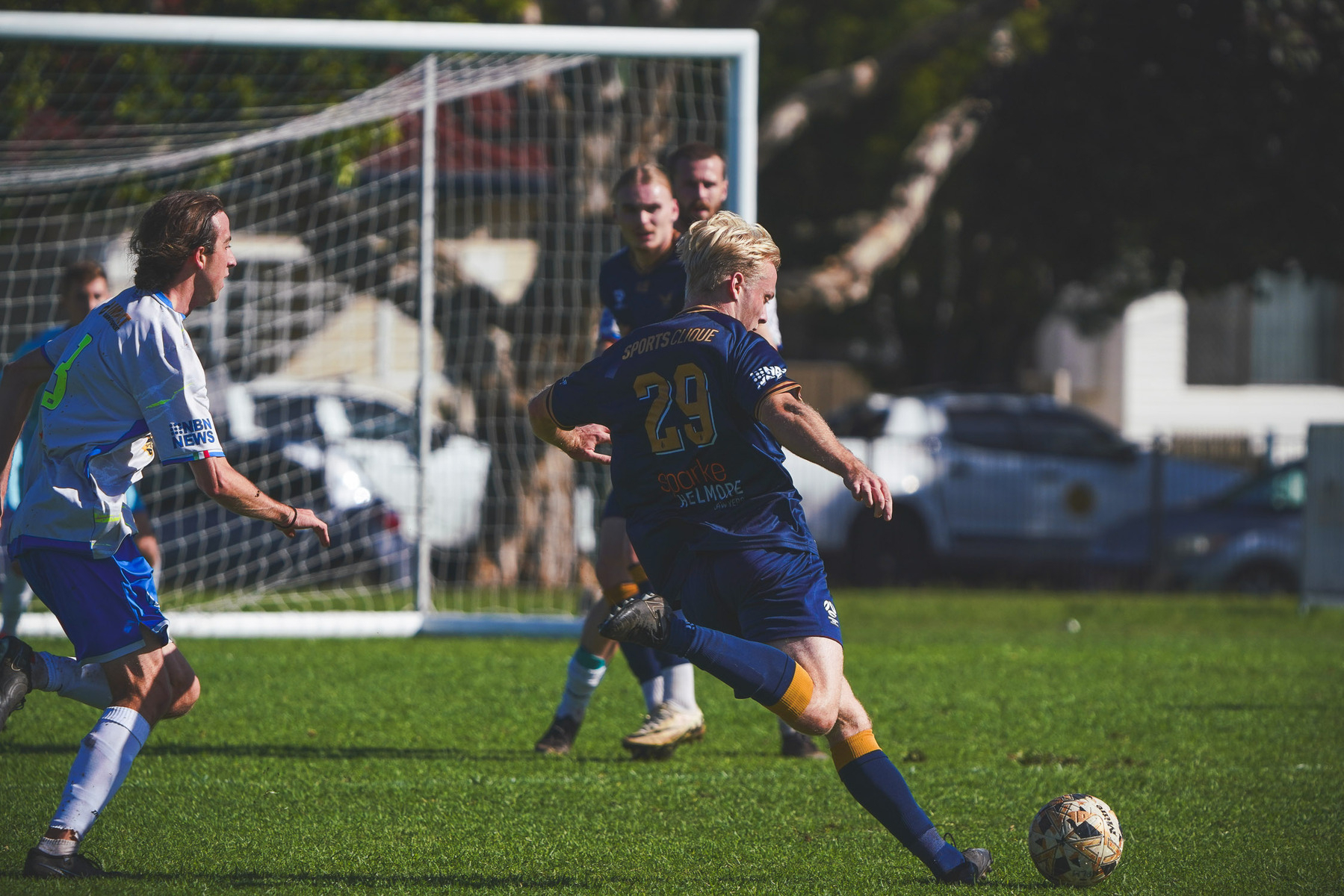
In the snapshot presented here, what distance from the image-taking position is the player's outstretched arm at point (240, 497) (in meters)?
3.80

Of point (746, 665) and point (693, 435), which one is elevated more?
point (693, 435)

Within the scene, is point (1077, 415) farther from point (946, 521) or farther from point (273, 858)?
point (273, 858)

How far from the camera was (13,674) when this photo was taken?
154 inches

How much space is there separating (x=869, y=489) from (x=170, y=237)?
2.04 metres

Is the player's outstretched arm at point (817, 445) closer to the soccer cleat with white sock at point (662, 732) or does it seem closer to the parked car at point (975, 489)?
the soccer cleat with white sock at point (662, 732)

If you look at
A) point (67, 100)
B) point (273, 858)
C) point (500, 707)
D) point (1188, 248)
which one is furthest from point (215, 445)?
point (1188, 248)

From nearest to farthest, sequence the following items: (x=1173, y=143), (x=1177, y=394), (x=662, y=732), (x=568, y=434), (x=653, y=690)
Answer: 1. (x=568, y=434)
2. (x=662, y=732)
3. (x=653, y=690)
4. (x=1173, y=143)
5. (x=1177, y=394)

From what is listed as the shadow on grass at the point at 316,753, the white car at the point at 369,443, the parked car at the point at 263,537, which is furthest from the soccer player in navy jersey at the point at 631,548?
the white car at the point at 369,443

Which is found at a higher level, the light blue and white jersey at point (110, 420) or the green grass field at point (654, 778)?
the light blue and white jersey at point (110, 420)

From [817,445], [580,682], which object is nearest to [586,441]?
[817,445]

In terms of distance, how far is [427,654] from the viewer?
28.7 ft

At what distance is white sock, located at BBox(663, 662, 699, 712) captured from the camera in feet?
19.2

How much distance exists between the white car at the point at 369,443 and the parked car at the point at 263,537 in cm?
21

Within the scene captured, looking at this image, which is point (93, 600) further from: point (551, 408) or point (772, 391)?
point (772, 391)
